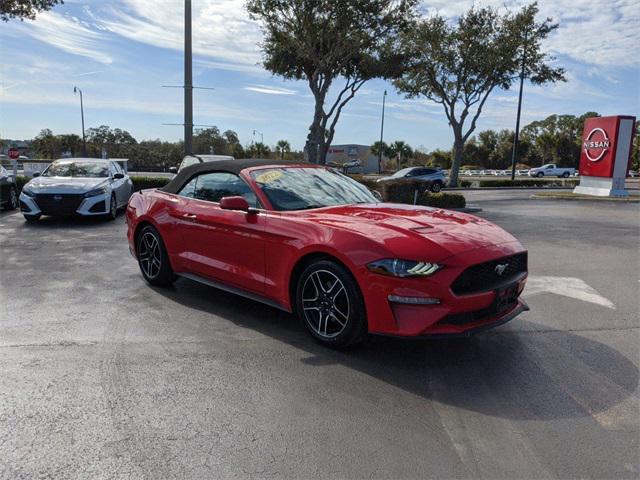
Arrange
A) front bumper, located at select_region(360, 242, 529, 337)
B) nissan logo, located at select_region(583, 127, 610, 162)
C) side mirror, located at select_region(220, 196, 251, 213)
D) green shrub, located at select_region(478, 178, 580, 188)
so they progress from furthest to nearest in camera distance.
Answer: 1. green shrub, located at select_region(478, 178, 580, 188)
2. nissan logo, located at select_region(583, 127, 610, 162)
3. side mirror, located at select_region(220, 196, 251, 213)
4. front bumper, located at select_region(360, 242, 529, 337)

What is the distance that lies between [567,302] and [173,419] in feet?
14.5

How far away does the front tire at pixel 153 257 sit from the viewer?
5.62m

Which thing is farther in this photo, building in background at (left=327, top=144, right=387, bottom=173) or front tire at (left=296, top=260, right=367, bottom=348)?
building in background at (left=327, top=144, right=387, bottom=173)

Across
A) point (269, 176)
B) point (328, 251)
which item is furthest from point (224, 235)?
point (328, 251)

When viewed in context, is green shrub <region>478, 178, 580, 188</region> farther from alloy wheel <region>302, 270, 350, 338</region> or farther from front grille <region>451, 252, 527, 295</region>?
alloy wheel <region>302, 270, 350, 338</region>

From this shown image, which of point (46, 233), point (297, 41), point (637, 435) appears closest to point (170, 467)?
point (637, 435)

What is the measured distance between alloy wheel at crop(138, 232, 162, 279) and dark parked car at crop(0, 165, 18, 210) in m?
9.09

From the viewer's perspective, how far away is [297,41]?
21.9 metres

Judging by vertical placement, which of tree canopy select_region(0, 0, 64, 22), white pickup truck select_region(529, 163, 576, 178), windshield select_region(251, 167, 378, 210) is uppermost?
tree canopy select_region(0, 0, 64, 22)

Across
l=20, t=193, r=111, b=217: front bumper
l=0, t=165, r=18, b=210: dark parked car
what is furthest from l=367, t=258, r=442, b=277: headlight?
l=0, t=165, r=18, b=210: dark parked car

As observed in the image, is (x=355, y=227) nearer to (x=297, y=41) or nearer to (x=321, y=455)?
(x=321, y=455)

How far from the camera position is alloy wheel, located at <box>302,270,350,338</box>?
3854 mm

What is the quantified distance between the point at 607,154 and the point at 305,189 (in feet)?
72.7

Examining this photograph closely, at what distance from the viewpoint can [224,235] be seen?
474 cm
